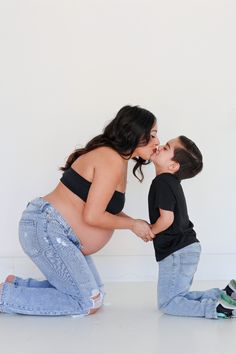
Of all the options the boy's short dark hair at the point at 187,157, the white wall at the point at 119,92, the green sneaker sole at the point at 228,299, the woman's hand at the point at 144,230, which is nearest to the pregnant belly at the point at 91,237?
the woman's hand at the point at 144,230

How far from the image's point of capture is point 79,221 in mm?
2020

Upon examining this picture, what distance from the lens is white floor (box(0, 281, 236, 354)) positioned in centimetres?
158

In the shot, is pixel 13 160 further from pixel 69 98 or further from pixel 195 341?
pixel 195 341

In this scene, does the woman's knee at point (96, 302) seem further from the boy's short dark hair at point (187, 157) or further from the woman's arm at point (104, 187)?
the boy's short dark hair at point (187, 157)

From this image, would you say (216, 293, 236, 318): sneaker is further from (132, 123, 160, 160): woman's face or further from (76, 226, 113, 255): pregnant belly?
(132, 123, 160, 160): woman's face

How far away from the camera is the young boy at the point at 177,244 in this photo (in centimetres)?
197

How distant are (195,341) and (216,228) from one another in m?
1.26

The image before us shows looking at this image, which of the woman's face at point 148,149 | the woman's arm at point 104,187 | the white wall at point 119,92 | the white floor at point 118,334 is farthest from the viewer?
the white wall at point 119,92

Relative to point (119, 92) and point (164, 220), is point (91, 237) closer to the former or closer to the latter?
point (164, 220)

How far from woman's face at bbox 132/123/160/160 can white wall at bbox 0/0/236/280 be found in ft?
2.49

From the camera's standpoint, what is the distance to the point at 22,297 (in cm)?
194

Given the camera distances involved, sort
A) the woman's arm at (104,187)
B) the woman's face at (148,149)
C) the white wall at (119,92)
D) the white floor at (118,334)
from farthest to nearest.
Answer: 1. the white wall at (119,92)
2. the woman's face at (148,149)
3. the woman's arm at (104,187)
4. the white floor at (118,334)

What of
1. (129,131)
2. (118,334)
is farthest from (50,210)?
(118,334)

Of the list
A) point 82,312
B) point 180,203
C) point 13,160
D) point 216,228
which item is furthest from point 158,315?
point 13,160
